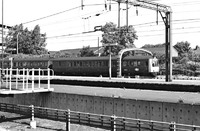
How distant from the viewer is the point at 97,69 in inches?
1508

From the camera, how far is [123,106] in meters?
14.1

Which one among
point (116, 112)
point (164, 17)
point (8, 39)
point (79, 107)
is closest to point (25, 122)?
point (79, 107)

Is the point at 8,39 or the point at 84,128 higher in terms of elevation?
the point at 8,39

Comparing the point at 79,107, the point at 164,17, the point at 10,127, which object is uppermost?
the point at 164,17

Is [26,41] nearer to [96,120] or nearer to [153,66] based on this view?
[153,66]

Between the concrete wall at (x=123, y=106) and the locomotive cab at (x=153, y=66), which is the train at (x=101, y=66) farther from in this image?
the concrete wall at (x=123, y=106)

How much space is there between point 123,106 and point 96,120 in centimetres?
164

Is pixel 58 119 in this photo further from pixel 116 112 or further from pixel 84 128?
pixel 116 112

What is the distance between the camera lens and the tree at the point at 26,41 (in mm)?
62625

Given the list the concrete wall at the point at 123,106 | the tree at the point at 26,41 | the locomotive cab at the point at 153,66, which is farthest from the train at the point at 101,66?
the tree at the point at 26,41

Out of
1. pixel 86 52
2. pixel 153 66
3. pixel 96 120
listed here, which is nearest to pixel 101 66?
pixel 153 66

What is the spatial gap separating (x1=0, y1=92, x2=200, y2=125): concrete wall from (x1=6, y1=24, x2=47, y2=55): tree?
45322 millimetres

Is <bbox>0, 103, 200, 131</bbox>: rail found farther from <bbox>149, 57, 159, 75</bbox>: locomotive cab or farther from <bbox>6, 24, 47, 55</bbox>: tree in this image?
<bbox>6, 24, 47, 55</bbox>: tree

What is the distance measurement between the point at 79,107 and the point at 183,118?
6.37 m
